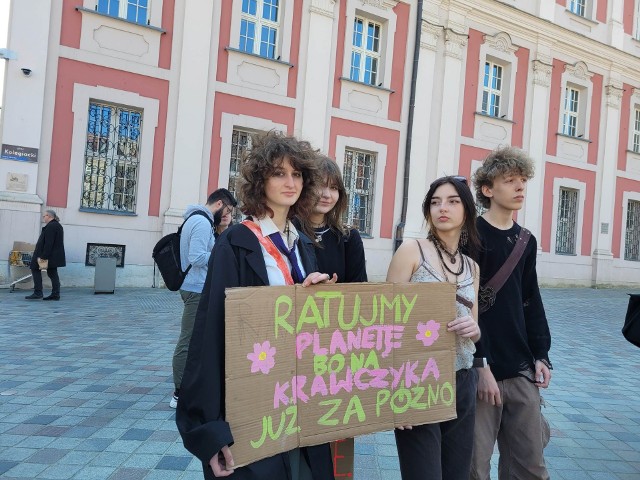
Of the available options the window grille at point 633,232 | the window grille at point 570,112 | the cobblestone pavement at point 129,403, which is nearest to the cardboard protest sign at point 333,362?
the cobblestone pavement at point 129,403

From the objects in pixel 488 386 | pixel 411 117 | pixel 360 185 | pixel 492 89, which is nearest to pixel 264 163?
pixel 488 386

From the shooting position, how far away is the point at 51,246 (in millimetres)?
9445

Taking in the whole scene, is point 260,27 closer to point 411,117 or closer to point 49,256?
point 411,117

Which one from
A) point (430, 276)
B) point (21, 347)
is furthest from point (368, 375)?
point (21, 347)

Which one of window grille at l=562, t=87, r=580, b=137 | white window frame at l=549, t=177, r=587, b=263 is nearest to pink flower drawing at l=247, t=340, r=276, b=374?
white window frame at l=549, t=177, r=587, b=263

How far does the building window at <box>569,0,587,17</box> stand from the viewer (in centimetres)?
1781

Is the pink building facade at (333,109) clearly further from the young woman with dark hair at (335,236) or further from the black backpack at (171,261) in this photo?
the young woman with dark hair at (335,236)

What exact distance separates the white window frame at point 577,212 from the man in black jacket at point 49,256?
14864 millimetres

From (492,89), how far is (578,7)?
5294 millimetres

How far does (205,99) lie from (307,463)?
1109 centimetres

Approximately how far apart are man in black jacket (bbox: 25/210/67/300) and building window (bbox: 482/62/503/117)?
12.7 meters

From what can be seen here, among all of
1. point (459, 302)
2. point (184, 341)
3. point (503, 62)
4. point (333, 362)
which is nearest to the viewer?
point (333, 362)

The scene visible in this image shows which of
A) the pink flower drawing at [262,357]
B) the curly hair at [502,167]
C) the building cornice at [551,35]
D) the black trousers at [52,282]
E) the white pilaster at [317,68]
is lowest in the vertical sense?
the black trousers at [52,282]

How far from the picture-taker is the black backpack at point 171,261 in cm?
411
